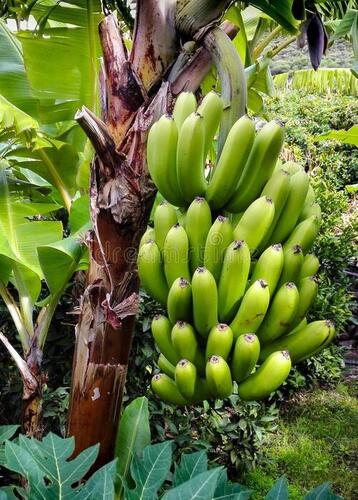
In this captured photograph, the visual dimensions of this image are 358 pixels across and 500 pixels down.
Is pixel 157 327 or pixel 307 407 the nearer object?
pixel 157 327

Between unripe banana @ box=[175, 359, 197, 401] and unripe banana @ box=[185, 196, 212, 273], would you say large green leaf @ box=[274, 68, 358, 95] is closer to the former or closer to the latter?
unripe banana @ box=[185, 196, 212, 273]

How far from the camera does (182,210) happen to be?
35.0 inches

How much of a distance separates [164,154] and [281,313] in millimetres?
307

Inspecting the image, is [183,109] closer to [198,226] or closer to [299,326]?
[198,226]

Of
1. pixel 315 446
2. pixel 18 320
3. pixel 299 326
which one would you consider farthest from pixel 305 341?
pixel 315 446

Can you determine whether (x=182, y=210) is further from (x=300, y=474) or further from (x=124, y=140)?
(x=300, y=474)

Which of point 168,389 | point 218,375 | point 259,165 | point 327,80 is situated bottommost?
point 327,80

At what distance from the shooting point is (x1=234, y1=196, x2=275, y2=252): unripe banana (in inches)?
29.8

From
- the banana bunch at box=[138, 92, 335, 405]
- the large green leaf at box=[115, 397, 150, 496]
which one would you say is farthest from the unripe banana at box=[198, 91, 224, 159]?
the large green leaf at box=[115, 397, 150, 496]

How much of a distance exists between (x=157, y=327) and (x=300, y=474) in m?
2.09

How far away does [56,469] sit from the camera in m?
0.77

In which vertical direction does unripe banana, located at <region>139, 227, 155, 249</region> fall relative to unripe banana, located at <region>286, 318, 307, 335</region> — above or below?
above

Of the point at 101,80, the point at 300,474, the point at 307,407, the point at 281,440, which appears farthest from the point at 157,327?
the point at 307,407

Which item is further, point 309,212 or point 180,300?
point 309,212
